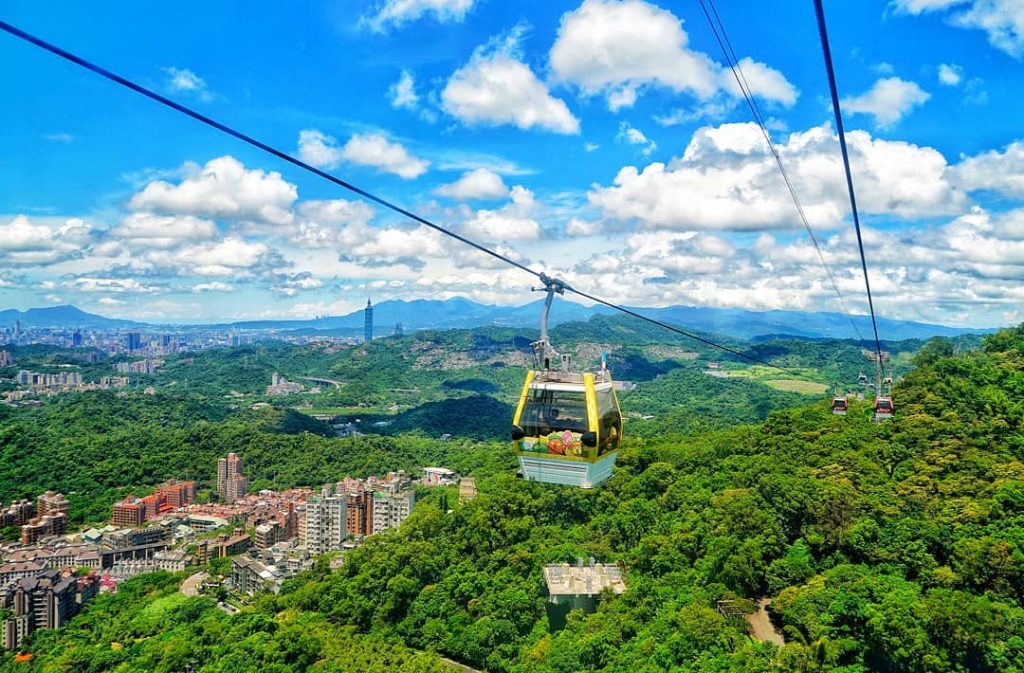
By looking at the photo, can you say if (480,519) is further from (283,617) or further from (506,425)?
(506,425)

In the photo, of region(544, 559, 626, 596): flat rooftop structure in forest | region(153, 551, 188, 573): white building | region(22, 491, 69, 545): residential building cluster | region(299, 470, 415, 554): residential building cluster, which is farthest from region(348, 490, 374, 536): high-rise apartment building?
region(544, 559, 626, 596): flat rooftop structure in forest

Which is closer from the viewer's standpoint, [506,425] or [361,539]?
[361,539]

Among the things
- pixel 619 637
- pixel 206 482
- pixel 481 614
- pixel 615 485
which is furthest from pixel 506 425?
pixel 619 637

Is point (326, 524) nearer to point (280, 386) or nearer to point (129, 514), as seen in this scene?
point (129, 514)

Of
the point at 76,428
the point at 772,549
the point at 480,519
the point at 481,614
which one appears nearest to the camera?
the point at 772,549

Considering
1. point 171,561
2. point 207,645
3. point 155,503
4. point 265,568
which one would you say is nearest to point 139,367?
point 155,503

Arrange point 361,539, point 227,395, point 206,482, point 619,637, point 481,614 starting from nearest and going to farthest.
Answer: point 619,637, point 481,614, point 361,539, point 206,482, point 227,395

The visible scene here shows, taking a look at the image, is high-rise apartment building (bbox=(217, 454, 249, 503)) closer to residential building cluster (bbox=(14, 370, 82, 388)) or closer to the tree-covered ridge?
the tree-covered ridge
